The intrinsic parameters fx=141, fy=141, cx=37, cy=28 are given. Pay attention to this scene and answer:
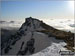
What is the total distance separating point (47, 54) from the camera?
24375 mm

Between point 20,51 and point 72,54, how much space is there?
13.8 meters

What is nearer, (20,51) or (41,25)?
(20,51)

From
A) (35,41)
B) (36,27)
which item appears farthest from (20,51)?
(36,27)

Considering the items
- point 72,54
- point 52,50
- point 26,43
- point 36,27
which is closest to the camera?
point 72,54

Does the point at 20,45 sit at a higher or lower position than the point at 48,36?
lower

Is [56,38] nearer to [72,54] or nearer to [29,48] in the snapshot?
[29,48]

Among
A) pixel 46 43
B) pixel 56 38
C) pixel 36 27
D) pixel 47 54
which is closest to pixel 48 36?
pixel 56 38

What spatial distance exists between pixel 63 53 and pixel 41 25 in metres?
29.2

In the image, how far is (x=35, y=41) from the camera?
34.8 meters

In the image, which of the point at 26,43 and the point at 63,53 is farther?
the point at 26,43

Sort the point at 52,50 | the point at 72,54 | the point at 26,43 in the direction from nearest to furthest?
1. the point at 72,54
2. the point at 52,50
3. the point at 26,43

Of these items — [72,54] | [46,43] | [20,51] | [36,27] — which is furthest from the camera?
[36,27]

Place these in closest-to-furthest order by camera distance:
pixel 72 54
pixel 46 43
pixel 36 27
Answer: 1. pixel 72 54
2. pixel 46 43
3. pixel 36 27

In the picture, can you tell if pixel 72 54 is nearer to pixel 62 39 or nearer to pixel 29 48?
pixel 62 39
